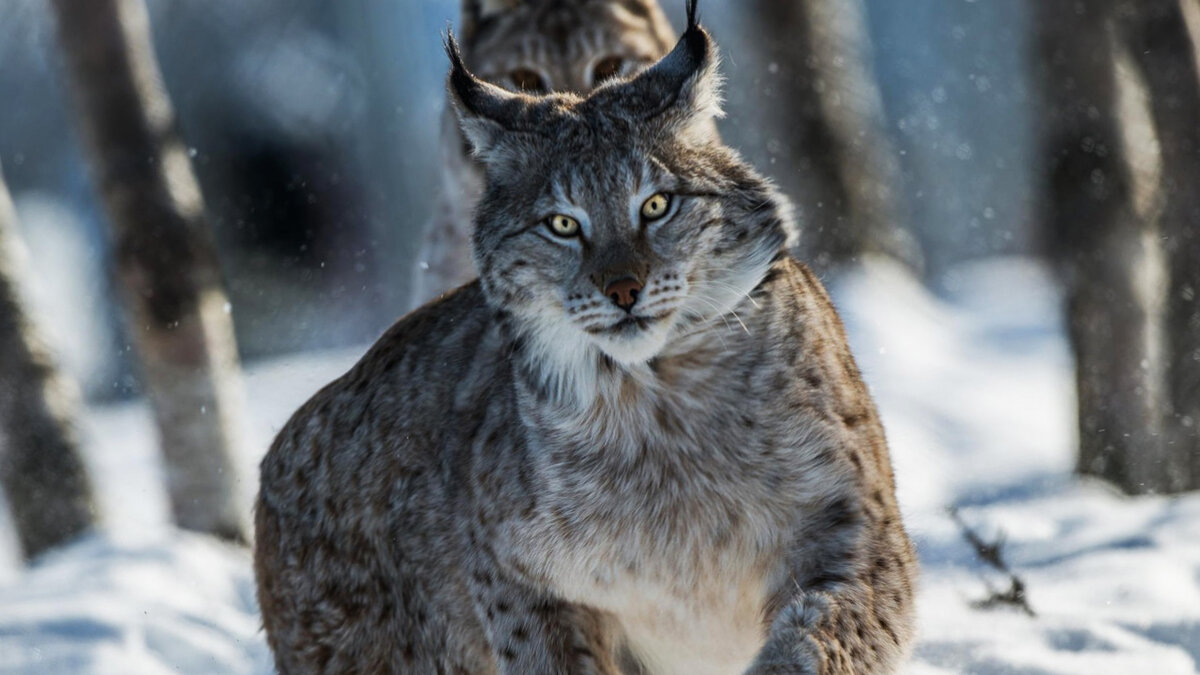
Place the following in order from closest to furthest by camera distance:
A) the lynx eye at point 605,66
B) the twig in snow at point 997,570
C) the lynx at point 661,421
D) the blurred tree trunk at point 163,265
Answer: the lynx at point 661,421 → the twig in snow at point 997,570 → the lynx eye at point 605,66 → the blurred tree trunk at point 163,265

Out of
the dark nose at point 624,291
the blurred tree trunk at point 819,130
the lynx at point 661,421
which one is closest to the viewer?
the dark nose at point 624,291

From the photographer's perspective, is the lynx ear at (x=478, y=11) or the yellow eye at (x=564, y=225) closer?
the yellow eye at (x=564, y=225)

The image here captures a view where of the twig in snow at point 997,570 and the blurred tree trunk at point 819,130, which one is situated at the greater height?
the blurred tree trunk at point 819,130

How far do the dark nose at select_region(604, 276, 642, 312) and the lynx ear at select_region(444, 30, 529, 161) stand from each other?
656 millimetres

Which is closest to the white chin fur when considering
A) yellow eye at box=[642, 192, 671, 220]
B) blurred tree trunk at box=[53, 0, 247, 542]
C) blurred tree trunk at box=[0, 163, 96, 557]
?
yellow eye at box=[642, 192, 671, 220]

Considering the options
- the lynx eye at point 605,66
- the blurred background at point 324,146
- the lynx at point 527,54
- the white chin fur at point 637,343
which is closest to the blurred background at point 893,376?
the lynx at point 527,54

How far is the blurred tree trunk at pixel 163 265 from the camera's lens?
8.05m

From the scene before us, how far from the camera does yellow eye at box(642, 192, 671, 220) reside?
3.23 meters

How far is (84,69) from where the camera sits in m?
8.36

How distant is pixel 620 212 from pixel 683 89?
0.40 m

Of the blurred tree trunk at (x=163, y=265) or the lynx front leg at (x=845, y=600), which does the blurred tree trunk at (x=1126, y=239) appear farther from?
the blurred tree trunk at (x=163, y=265)

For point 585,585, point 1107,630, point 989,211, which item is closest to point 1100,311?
point 1107,630

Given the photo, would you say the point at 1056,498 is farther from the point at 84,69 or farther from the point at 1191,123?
the point at 84,69

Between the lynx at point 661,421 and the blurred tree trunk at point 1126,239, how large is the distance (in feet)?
12.5
